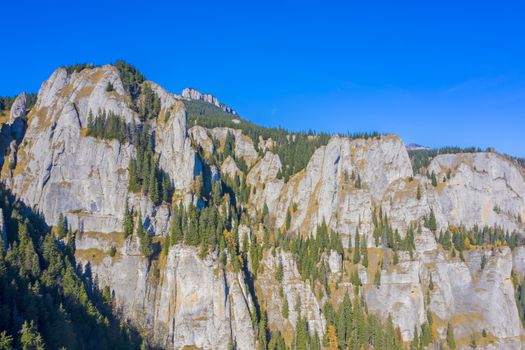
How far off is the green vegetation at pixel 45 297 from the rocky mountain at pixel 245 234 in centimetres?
378

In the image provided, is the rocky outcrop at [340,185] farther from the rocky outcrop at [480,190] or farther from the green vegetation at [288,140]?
the rocky outcrop at [480,190]

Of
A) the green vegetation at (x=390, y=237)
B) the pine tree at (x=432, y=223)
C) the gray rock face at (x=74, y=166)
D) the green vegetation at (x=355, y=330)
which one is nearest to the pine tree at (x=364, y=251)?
the green vegetation at (x=390, y=237)

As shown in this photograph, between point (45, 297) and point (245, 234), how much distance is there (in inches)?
2135

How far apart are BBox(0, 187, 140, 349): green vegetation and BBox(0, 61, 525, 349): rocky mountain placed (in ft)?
12.4

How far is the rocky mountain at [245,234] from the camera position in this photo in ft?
375

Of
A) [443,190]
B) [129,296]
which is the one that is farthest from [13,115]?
[443,190]

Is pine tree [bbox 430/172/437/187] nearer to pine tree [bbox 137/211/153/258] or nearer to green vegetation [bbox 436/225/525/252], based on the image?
green vegetation [bbox 436/225/525/252]

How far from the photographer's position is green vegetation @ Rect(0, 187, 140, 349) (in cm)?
7711

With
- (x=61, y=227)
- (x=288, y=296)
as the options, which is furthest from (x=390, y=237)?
(x=61, y=227)

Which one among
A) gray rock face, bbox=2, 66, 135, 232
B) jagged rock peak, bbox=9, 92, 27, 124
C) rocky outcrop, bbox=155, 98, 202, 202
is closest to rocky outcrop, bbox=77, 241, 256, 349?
gray rock face, bbox=2, 66, 135, 232

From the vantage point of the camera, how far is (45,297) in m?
89.9

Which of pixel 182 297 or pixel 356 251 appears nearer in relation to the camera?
pixel 182 297

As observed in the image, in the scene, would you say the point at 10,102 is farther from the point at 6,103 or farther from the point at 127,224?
the point at 127,224

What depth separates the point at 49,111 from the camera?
472 ft
